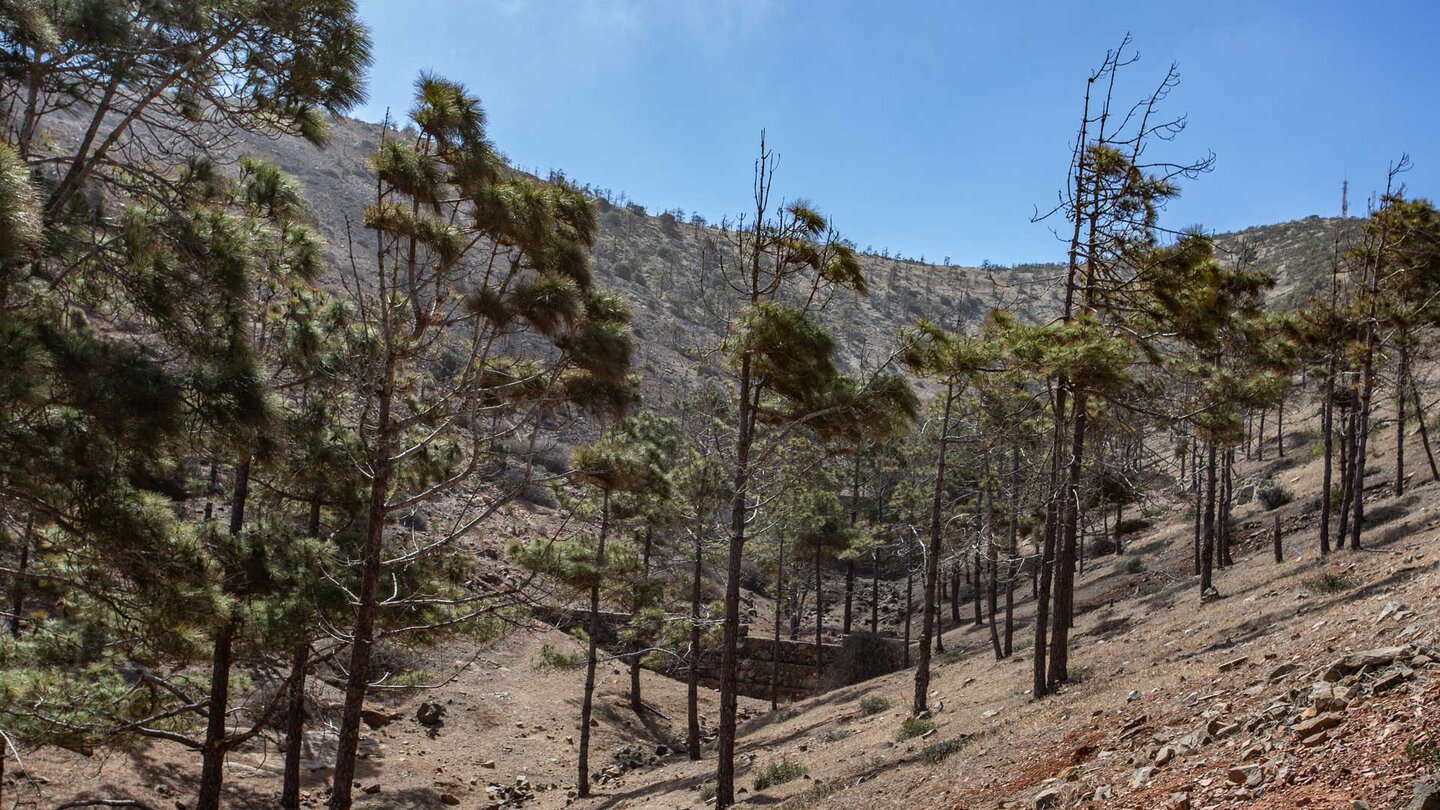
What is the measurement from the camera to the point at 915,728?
49.6 feet

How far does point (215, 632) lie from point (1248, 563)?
2635 centimetres

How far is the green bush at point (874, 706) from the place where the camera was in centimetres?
2168

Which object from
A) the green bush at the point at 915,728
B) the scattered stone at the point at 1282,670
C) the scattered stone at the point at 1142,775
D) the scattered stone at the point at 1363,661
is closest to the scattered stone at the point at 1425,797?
the scattered stone at the point at 1142,775

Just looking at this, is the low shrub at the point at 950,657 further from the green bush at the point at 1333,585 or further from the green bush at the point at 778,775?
the green bush at the point at 778,775

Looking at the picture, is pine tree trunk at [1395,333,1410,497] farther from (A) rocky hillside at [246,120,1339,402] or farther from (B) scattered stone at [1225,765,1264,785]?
Result: (A) rocky hillside at [246,120,1339,402]

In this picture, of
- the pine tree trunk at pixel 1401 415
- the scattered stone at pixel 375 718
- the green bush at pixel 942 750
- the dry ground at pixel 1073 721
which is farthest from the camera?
the scattered stone at pixel 375 718

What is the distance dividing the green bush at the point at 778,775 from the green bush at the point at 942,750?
124 inches

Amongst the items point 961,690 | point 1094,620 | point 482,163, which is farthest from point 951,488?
point 482,163

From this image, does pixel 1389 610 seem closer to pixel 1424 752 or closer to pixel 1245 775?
pixel 1245 775

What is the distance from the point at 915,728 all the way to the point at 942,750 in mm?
3377

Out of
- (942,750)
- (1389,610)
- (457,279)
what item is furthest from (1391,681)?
(457,279)

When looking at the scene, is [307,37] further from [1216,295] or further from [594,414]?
[1216,295]

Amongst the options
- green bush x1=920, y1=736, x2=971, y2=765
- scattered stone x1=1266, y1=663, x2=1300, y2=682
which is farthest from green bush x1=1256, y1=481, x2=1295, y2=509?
scattered stone x1=1266, y1=663, x2=1300, y2=682

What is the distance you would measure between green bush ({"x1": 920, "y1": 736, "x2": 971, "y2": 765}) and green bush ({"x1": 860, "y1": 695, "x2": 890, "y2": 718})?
9.67 meters
